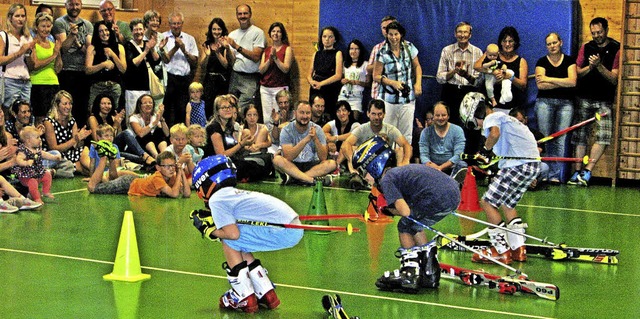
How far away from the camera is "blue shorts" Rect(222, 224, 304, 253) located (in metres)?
7.51

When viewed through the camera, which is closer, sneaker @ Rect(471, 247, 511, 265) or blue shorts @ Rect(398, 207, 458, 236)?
blue shorts @ Rect(398, 207, 458, 236)

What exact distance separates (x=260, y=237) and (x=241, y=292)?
41cm

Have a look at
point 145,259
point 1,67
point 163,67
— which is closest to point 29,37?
point 1,67

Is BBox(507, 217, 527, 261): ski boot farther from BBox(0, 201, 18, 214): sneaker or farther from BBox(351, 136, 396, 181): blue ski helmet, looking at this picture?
BBox(0, 201, 18, 214): sneaker

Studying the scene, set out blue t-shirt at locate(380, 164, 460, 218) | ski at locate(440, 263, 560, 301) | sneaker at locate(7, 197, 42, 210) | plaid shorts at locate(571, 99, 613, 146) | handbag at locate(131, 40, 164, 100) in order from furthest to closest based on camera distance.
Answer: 1. handbag at locate(131, 40, 164, 100)
2. plaid shorts at locate(571, 99, 613, 146)
3. sneaker at locate(7, 197, 42, 210)
4. blue t-shirt at locate(380, 164, 460, 218)
5. ski at locate(440, 263, 560, 301)

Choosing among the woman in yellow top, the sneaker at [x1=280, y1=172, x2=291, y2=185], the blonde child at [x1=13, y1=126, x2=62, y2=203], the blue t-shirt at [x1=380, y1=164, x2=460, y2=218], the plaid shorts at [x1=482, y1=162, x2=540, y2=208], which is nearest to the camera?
the blue t-shirt at [x1=380, y1=164, x2=460, y2=218]

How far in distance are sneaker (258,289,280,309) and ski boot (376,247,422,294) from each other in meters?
1.07

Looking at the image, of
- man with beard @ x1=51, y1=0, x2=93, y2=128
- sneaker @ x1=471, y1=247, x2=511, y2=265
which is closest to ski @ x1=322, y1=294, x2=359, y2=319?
sneaker @ x1=471, y1=247, x2=511, y2=265

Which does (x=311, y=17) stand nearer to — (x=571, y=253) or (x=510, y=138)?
(x=510, y=138)

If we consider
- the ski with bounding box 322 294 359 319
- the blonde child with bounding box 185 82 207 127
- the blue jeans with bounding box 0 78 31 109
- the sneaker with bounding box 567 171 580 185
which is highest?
the blue jeans with bounding box 0 78 31 109

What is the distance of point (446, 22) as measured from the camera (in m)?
17.5

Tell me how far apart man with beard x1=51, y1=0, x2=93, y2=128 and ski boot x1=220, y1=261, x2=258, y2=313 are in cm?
965

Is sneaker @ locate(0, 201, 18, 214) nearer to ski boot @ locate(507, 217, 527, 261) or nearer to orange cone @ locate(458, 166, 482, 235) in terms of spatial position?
orange cone @ locate(458, 166, 482, 235)

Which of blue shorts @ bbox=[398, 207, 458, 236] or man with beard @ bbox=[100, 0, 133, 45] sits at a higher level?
man with beard @ bbox=[100, 0, 133, 45]
